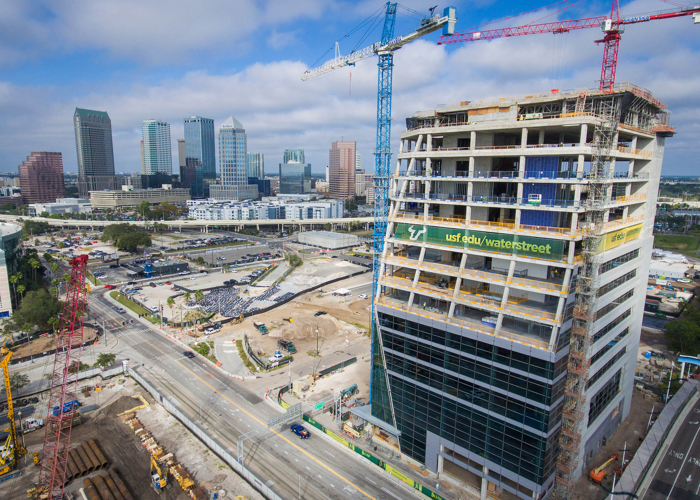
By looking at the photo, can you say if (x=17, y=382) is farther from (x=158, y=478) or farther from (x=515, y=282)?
(x=515, y=282)

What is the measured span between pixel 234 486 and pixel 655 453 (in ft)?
166

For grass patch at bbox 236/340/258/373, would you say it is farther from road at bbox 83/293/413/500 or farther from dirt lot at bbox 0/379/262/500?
dirt lot at bbox 0/379/262/500

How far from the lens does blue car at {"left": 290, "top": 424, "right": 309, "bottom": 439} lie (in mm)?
53594

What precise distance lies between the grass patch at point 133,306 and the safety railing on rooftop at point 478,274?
74.0m

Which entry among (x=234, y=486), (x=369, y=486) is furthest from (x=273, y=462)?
(x=369, y=486)

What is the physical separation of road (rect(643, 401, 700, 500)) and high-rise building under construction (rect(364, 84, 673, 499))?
6.45 metres

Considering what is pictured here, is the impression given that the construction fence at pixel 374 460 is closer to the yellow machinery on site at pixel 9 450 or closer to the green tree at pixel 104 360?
the yellow machinery on site at pixel 9 450

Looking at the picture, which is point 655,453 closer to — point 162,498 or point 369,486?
point 369,486

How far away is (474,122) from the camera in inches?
1690

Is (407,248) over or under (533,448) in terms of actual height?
over

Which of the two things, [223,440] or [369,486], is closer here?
[369,486]

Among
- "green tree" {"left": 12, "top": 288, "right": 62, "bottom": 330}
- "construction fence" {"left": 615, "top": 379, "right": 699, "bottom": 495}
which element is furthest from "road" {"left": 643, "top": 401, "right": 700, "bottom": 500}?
"green tree" {"left": 12, "top": 288, "right": 62, "bottom": 330}

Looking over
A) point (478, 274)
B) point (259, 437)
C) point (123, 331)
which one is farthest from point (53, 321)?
point (478, 274)

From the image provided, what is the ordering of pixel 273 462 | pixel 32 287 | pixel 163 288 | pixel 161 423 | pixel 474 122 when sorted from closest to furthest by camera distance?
pixel 474 122 < pixel 273 462 < pixel 161 423 < pixel 32 287 < pixel 163 288
